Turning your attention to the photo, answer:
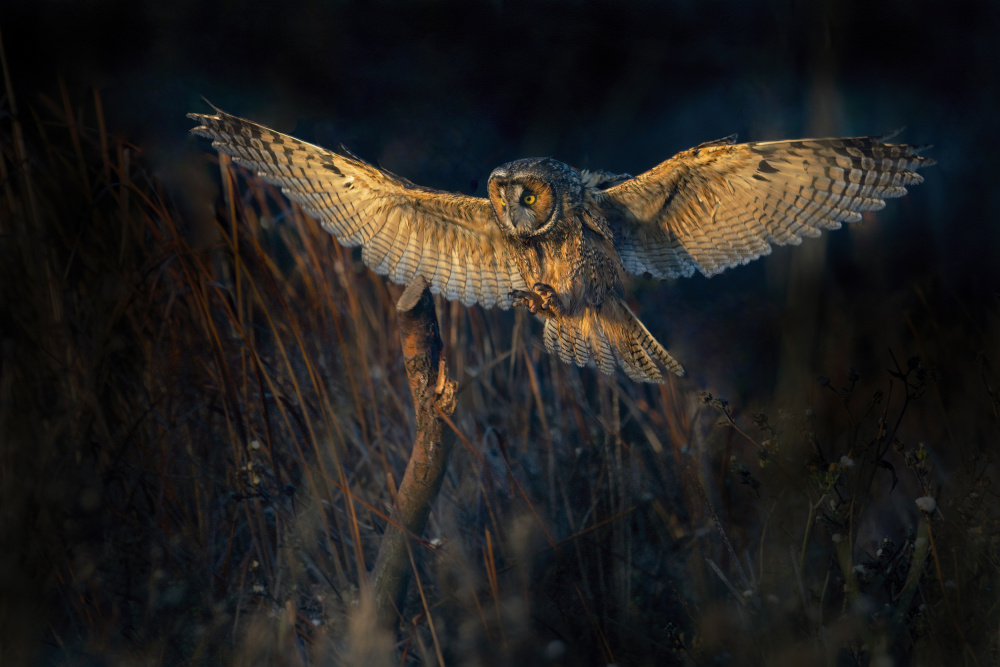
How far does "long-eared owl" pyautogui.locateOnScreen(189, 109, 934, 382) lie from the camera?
1.35 meters

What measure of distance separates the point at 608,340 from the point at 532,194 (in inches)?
17.2

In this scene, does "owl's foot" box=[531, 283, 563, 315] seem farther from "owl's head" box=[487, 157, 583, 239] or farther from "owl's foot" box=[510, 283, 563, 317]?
"owl's head" box=[487, 157, 583, 239]

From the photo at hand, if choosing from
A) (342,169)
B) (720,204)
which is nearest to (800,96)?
(720,204)

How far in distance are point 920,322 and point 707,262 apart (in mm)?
708

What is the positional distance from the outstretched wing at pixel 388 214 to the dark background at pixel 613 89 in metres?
0.23

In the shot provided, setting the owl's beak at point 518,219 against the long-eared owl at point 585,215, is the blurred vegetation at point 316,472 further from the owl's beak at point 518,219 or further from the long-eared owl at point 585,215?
the owl's beak at point 518,219

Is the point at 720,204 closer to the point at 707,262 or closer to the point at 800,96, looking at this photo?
the point at 707,262

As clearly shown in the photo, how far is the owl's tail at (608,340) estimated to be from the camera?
157cm

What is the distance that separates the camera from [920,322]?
1727mm

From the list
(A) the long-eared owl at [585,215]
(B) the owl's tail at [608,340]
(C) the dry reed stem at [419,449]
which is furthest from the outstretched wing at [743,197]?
(C) the dry reed stem at [419,449]

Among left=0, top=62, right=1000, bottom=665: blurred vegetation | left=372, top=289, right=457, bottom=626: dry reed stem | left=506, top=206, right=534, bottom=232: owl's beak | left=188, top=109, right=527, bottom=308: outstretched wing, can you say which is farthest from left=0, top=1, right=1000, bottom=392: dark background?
left=372, top=289, right=457, bottom=626: dry reed stem

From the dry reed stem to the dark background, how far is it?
57cm

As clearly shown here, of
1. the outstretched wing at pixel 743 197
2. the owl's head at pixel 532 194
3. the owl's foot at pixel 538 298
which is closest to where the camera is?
the outstretched wing at pixel 743 197

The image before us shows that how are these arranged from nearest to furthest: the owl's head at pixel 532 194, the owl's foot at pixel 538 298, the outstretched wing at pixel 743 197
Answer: the outstretched wing at pixel 743 197
the owl's head at pixel 532 194
the owl's foot at pixel 538 298
